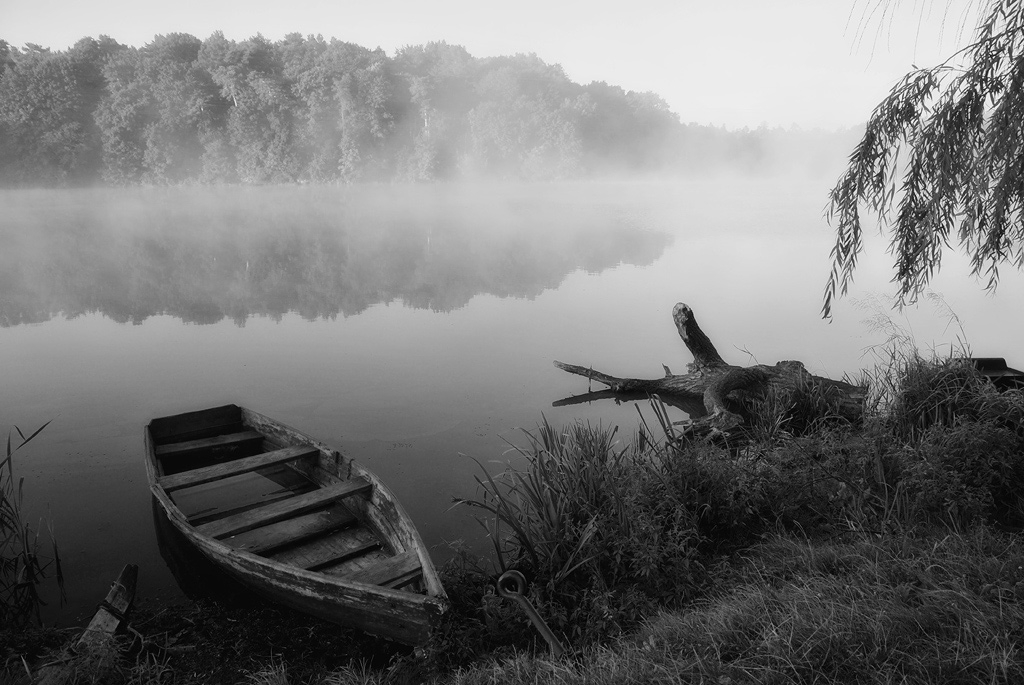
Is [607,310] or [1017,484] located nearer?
[1017,484]

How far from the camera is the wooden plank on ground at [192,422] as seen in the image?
5.95m

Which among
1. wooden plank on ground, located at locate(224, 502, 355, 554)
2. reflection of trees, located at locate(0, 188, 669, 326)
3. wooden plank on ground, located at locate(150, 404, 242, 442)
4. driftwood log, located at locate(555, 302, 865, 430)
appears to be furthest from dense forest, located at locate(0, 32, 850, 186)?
wooden plank on ground, located at locate(224, 502, 355, 554)

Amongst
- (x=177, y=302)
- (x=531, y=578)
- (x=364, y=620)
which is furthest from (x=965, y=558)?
(x=177, y=302)

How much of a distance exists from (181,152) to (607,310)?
143 ft

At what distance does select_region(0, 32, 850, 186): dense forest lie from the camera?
145ft

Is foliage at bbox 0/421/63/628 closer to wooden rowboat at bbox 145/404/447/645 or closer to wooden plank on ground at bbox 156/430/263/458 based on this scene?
wooden rowboat at bbox 145/404/447/645

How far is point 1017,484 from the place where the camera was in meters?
4.02

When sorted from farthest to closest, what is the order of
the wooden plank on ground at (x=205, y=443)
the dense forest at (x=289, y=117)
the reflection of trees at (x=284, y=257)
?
the dense forest at (x=289, y=117), the reflection of trees at (x=284, y=257), the wooden plank on ground at (x=205, y=443)

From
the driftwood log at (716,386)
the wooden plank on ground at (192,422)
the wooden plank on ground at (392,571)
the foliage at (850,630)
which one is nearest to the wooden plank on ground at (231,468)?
the wooden plank on ground at (192,422)

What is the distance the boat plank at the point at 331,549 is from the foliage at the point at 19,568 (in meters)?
1.38

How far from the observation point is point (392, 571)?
388cm

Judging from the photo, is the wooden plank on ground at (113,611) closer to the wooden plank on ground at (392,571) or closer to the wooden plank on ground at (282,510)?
the wooden plank on ground at (282,510)

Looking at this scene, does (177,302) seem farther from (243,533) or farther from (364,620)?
(364,620)

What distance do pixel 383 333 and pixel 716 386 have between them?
5.61m
